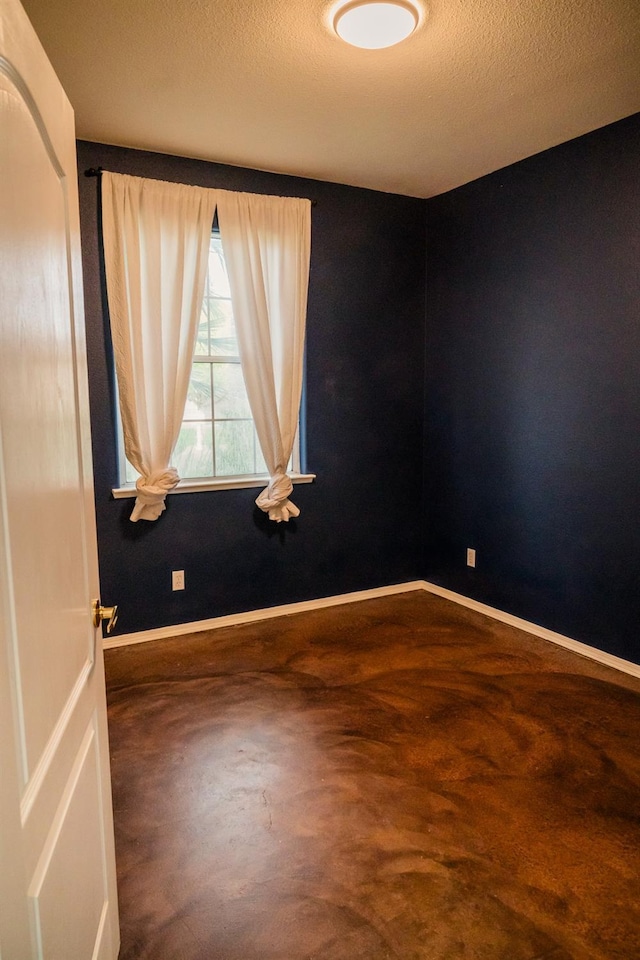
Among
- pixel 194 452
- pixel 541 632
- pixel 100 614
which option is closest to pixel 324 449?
pixel 194 452

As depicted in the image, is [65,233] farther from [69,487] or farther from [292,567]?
[292,567]

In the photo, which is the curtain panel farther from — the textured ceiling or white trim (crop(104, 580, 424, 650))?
white trim (crop(104, 580, 424, 650))

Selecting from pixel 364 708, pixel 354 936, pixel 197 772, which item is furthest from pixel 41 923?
pixel 364 708

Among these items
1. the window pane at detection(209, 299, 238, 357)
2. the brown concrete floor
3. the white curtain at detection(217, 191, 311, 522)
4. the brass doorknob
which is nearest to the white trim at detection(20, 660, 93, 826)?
the brass doorknob

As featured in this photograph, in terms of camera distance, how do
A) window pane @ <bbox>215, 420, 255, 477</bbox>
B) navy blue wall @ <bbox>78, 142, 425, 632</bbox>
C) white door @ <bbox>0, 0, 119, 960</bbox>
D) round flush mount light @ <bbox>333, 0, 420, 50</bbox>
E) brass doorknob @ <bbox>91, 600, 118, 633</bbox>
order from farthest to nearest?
window pane @ <bbox>215, 420, 255, 477</bbox>, navy blue wall @ <bbox>78, 142, 425, 632</bbox>, round flush mount light @ <bbox>333, 0, 420, 50</bbox>, brass doorknob @ <bbox>91, 600, 118, 633</bbox>, white door @ <bbox>0, 0, 119, 960</bbox>

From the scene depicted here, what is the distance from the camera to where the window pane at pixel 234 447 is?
362 cm

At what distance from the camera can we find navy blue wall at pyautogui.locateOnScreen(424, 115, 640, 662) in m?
2.97

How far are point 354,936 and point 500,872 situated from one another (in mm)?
478

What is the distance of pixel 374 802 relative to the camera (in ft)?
6.70

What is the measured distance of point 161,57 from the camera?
7.52ft

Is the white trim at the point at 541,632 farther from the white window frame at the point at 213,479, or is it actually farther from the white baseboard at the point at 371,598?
the white window frame at the point at 213,479

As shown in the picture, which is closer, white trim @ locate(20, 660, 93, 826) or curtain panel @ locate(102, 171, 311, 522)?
A: white trim @ locate(20, 660, 93, 826)

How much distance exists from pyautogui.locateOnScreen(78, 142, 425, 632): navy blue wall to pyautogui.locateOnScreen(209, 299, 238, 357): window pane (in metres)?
0.49

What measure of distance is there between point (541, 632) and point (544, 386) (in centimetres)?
139
